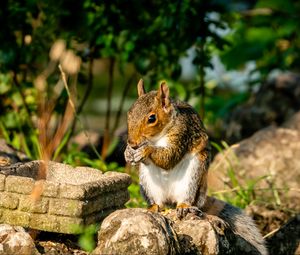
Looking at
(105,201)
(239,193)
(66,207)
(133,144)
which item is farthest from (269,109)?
(66,207)

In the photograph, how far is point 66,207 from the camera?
16.3 feet

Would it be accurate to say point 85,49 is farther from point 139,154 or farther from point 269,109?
point 139,154

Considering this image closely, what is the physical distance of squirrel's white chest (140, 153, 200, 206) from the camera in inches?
218

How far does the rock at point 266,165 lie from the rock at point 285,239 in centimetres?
93

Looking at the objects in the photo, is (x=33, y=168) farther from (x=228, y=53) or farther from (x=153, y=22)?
(x=228, y=53)

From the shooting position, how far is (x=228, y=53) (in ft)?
37.3

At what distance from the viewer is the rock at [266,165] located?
811cm

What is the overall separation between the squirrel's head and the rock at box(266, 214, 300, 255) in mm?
1851

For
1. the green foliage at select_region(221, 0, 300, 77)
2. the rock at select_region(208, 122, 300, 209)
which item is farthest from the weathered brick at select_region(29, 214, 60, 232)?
the green foliage at select_region(221, 0, 300, 77)

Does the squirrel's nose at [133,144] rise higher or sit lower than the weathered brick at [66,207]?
higher

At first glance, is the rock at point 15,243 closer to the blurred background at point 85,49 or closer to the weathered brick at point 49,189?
the weathered brick at point 49,189

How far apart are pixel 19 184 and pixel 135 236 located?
846 millimetres

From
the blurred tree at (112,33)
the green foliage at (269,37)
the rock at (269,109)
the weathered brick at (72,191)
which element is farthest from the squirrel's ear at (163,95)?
the green foliage at (269,37)

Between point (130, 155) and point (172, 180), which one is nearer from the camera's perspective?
point (130, 155)
